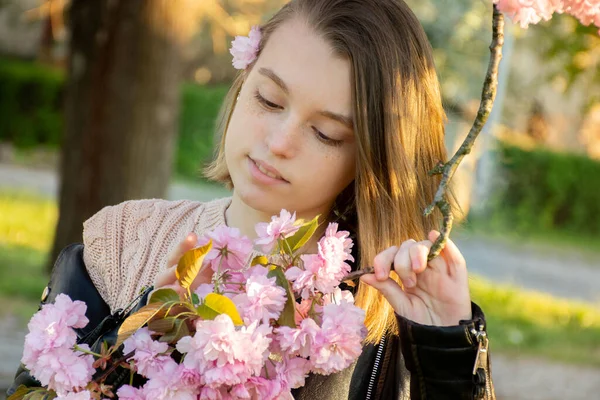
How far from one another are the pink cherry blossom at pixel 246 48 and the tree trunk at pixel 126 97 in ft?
14.1

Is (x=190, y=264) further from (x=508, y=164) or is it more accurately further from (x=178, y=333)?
(x=508, y=164)

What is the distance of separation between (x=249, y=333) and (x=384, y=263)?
394mm

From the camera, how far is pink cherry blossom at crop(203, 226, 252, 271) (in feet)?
5.94

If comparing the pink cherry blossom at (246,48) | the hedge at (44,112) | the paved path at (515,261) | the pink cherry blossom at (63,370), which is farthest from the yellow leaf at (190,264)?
the hedge at (44,112)

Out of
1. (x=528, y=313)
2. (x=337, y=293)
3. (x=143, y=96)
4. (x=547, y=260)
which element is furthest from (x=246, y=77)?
(x=547, y=260)

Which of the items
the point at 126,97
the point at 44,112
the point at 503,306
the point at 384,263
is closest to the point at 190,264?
the point at 384,263

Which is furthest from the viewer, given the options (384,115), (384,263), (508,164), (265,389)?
(508,164)

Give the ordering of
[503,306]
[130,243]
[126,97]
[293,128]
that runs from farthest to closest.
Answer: [503,306]
[126,97]
[130,243]
[293,128]

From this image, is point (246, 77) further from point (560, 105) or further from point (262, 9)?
point (560, 105)

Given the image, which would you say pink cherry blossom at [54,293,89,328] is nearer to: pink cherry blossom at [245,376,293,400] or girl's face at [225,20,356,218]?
pink cherry blossom at [245,376,293,400]

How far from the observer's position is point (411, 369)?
200 cm

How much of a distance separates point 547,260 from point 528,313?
4.92 m

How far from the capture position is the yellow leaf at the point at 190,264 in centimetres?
171

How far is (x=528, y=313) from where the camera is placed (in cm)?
925
